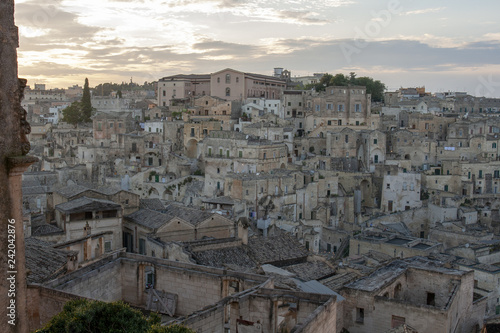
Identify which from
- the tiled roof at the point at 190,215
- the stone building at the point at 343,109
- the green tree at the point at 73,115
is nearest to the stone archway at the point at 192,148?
the stone building at the point at 343,109

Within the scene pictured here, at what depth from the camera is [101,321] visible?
8836mm

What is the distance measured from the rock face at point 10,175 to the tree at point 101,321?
1375 millimetres

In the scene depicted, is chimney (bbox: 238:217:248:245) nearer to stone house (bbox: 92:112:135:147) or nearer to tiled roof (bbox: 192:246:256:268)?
tiled roof (bbox: 192:246:256:268)

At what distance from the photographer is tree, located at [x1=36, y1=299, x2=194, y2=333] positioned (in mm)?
8547

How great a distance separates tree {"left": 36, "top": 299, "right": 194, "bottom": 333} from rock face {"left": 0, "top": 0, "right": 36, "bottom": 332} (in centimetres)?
138

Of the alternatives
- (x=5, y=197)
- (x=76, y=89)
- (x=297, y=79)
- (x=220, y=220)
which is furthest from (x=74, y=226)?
(x=76, y=89)

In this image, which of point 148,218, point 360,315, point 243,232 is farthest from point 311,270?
point 148,218

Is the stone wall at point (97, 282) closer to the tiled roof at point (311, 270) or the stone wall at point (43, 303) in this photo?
the stone wall at point (43, 303)

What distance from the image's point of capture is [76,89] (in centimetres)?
11519

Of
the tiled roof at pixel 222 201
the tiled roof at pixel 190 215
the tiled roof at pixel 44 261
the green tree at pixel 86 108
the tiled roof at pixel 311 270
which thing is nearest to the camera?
the tiled roof at pixel 44 261

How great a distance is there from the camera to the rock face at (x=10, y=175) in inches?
274

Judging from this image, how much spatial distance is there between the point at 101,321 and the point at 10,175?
2.99m

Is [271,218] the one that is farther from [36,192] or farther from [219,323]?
[219,323]

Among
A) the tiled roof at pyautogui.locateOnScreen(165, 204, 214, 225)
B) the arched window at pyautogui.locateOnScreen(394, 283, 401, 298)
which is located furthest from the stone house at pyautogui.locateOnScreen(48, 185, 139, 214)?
the arched window at pyautogui.locateOnScreen(394, 283, 401, 298)
